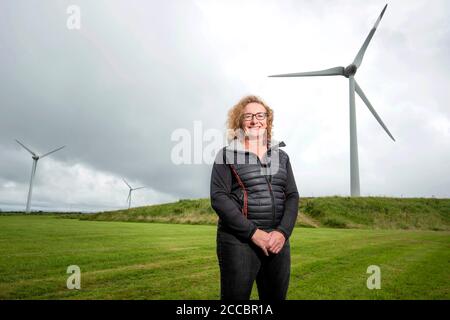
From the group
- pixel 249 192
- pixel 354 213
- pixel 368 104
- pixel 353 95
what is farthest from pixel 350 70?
pixel 249 192

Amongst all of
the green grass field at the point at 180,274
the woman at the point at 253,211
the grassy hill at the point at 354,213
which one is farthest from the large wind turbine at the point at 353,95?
the woman at the point at 253,211

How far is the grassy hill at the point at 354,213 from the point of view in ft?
124

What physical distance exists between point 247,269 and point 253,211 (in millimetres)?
563

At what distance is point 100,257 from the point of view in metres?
10.3

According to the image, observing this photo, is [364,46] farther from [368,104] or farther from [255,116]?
[255,116]

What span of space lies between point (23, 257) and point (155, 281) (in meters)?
5.63

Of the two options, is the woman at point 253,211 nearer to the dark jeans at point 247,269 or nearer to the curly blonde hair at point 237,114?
the dark jeans at point 247,269

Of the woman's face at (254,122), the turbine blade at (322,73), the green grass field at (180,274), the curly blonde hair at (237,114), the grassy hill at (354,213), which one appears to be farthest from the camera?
the turbine blade at (322,73)

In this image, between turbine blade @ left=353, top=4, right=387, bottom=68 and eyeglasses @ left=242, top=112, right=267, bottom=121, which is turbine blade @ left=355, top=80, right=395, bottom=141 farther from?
eyeglasses @ left=242, top=112, right=267, bottom=121

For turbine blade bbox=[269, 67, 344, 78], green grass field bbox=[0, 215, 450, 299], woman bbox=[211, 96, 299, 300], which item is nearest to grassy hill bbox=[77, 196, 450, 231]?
turbine blade bbox=[269, 67, 344, 78]

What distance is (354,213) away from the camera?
40875mm
